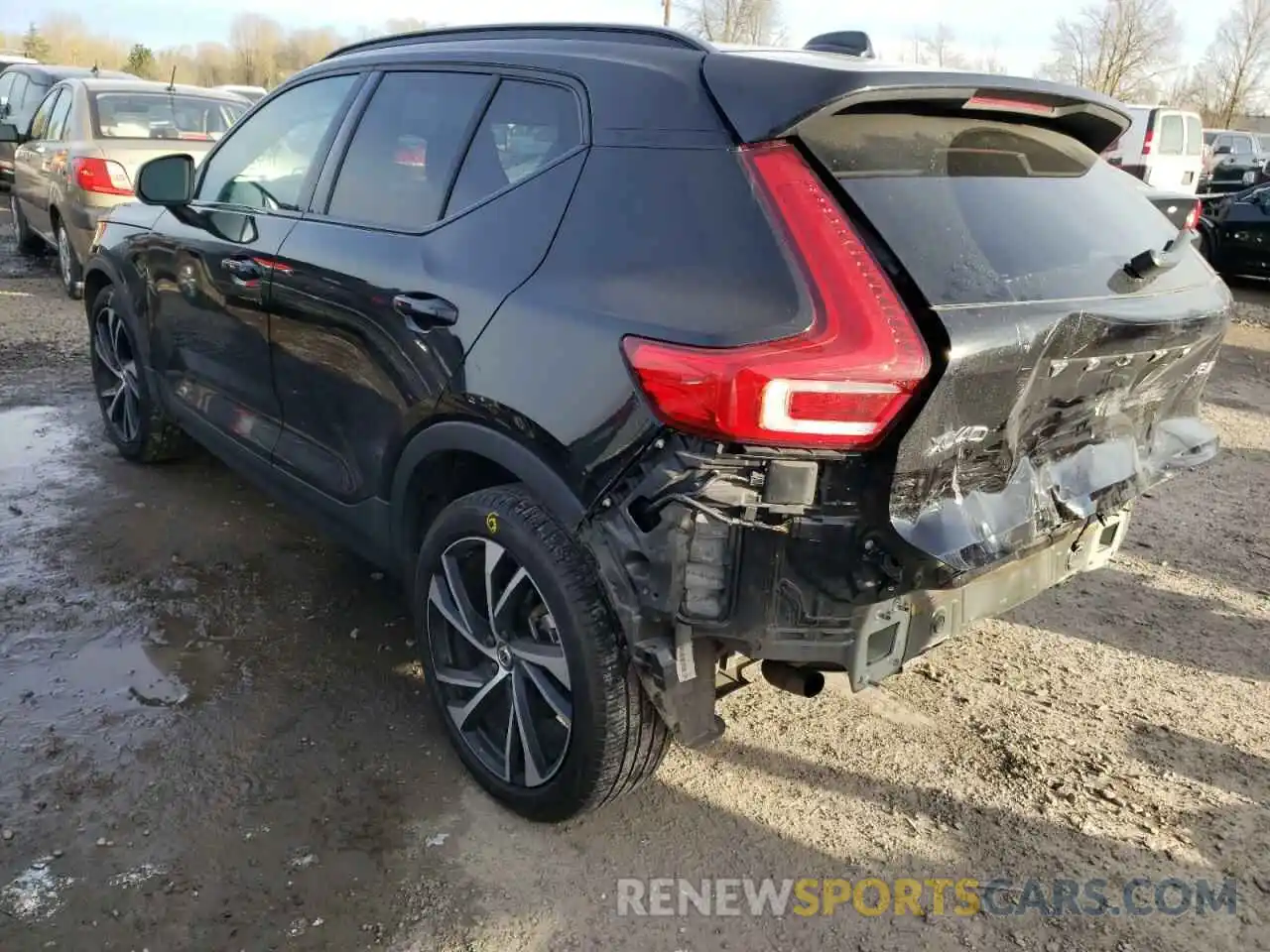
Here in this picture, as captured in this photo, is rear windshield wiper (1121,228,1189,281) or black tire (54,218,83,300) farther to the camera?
black tire (54,218,83,300)

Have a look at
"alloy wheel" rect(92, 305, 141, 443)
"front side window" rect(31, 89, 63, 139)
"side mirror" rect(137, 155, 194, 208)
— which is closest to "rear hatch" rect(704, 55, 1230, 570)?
"side mirror" rect(137, 155, 194, 208)

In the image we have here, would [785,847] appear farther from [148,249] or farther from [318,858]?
[148,249]

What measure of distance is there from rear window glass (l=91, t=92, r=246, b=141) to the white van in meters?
12.1

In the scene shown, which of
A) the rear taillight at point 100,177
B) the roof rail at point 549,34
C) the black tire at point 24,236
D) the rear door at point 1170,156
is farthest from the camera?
the rear door at point 1170,156

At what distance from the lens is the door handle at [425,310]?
253 cm

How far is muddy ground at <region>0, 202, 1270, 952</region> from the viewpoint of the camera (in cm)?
231

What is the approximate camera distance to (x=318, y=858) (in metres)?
2.45

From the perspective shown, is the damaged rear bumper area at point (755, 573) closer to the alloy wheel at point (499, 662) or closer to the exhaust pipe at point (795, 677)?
the exhaust pipe at point (795, 677)

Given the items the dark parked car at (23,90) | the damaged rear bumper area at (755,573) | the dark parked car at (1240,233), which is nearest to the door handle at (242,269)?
the damaged rear bumper area at (755,573)

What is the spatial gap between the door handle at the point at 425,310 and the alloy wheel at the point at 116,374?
249 cm

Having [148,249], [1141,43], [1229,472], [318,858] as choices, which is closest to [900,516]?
[318,858]

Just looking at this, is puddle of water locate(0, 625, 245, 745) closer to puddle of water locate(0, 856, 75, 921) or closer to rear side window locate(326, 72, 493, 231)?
puddle of water locate(0, 856, 75, 921)

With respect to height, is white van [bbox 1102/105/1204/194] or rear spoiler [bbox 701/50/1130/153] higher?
rear spoiler [bbox 701/50/1130/153]

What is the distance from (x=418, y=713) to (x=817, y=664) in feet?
4.71
